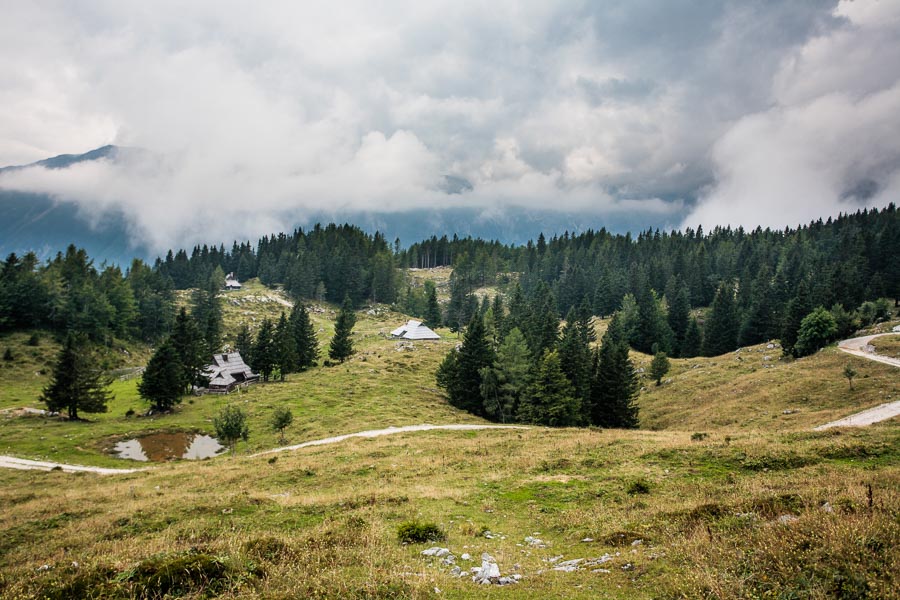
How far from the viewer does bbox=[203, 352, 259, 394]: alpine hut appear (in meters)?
75.0

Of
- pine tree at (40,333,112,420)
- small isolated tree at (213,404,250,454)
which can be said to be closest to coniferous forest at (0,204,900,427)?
pine tree at (40,333,112,420)

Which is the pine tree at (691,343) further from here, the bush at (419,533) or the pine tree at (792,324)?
the bush at (419,533)

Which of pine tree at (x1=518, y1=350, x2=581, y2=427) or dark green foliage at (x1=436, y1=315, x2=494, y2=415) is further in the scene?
dark green foliage at (x1=436, y1=315, x2=494, y2=415)

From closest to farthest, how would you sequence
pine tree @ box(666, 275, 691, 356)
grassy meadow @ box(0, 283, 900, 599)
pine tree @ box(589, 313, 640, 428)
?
grassy meadow @ box(0, 283, 900, 599), pine tree @ box(589, 313, 640, 428), pine tree @ box(666, 275, 691, 356)

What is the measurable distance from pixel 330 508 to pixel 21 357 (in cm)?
9680

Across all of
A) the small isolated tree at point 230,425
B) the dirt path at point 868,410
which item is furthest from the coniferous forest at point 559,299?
the small isolated tree at point 230,425

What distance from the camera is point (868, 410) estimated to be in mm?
35969

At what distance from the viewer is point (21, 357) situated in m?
80.0

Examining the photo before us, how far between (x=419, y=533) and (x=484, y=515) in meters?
4.06

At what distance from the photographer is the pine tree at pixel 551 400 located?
54.5 metres

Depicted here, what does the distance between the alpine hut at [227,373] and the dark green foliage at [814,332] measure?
95.2 metres

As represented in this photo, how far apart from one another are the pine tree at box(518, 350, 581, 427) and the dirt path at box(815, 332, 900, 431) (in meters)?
26.0

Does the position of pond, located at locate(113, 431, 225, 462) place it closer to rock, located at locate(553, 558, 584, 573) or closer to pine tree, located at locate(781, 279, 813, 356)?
rock, located at locate(553, 558, 584, 573)

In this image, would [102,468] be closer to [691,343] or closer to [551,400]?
[551,400]
